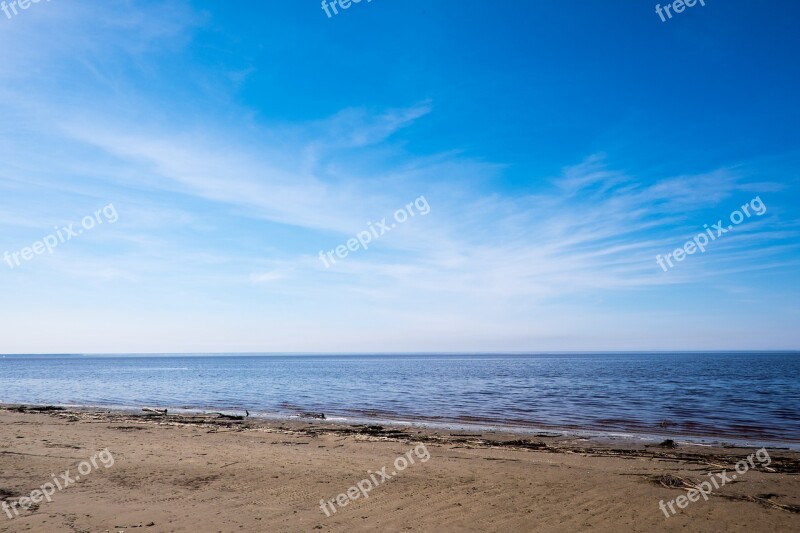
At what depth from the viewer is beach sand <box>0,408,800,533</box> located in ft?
27.2

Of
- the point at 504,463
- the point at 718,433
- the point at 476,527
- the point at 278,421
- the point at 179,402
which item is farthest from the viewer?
the point at 179,402

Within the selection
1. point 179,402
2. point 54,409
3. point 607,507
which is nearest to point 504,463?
point 607,507

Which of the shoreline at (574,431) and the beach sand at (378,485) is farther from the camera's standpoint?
the shoreline at (574,431)

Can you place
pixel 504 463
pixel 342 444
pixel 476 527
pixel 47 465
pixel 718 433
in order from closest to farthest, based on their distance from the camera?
pixel 476 527 → pixel 47 465 → pixel 504 463 → pixel 342 444 → pixel 718 433

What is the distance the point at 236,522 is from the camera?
321 inches

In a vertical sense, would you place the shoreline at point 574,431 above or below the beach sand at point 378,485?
below

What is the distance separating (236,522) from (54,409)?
2540 cm

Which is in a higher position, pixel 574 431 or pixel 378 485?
pixel 378 485

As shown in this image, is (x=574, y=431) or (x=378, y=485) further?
(x=574, y=431)

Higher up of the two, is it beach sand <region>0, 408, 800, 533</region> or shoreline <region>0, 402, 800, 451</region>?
beach sand <region>0, 408, 800, 533</region>

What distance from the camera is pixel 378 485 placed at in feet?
34.8

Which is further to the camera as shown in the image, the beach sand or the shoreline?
the shoreline

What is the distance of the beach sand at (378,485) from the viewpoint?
8281mm

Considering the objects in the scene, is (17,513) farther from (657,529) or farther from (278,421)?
(278,421)
